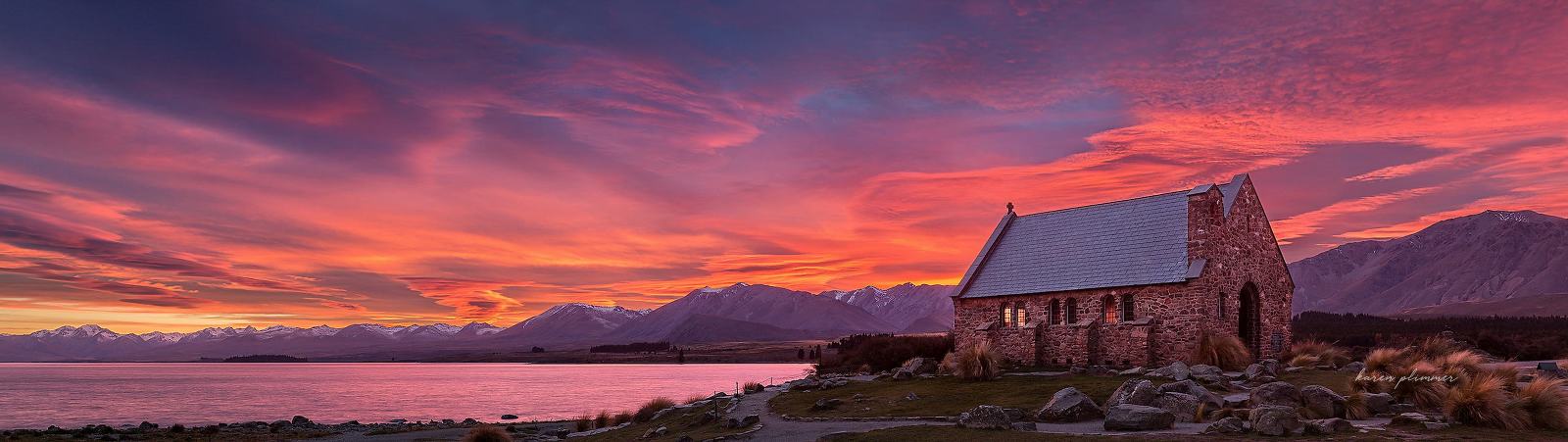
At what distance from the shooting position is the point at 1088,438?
1944cm

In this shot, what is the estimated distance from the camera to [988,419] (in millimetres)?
22469

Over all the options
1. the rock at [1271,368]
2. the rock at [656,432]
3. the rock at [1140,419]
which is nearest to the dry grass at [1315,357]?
the rock at [1271,368]

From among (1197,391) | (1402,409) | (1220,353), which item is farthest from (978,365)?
(1402,409)

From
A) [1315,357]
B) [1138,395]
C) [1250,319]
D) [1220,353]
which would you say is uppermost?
[1250,319]

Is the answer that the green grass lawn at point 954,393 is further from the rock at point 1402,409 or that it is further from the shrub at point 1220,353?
the shrub at point 1220,353

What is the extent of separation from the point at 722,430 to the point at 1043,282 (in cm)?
2318

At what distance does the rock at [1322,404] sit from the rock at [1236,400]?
69.0 inches

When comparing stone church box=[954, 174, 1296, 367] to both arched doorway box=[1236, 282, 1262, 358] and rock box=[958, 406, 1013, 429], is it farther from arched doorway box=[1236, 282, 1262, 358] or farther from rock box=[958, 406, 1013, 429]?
rock box=[958, 406, 1013, 429]

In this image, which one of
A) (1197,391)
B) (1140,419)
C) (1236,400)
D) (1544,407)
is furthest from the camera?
(1236,400)

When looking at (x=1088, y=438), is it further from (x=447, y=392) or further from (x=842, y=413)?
(x=447, y=392)

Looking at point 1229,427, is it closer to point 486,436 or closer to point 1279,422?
point 1279,422

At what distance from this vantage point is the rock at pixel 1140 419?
20.7 m

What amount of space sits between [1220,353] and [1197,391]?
15115mm

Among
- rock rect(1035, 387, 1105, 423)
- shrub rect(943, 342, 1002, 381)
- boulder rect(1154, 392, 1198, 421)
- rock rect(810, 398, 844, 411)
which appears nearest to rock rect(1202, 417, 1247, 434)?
boulder rect(1154, 392, 1198, 421)
